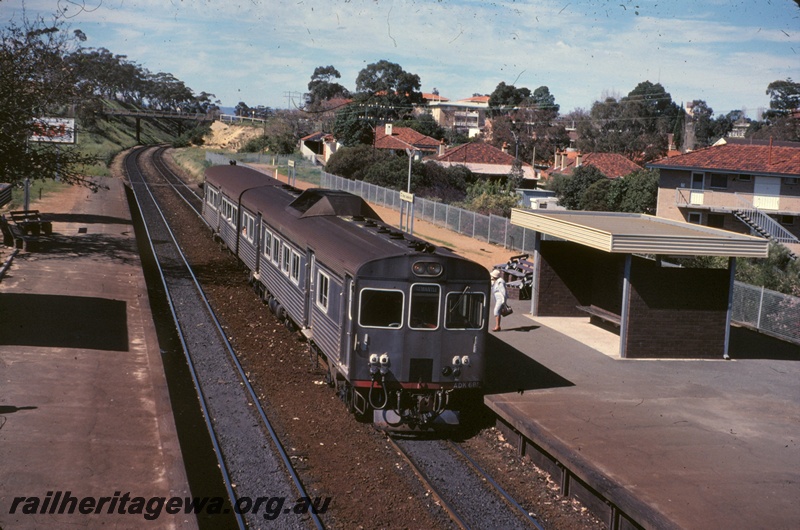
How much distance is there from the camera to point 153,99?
161 meters

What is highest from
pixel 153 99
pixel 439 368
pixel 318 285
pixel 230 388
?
pixel 153 99

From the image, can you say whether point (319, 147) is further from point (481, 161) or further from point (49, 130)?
point (49, 130)

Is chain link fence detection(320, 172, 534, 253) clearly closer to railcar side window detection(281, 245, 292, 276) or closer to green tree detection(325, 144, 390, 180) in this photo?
green tree detection(325, 144, 390, 180)

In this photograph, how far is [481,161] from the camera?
61.2 metres

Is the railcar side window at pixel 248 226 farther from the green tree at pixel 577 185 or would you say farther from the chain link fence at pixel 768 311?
the green tree at pixel 577 185

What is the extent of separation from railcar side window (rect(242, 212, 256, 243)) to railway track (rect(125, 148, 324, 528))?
6.44 ft

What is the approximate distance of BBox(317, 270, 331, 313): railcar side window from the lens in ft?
42.1

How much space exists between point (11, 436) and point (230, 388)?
153 inches

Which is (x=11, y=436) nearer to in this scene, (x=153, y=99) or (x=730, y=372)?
(x=730, y=372)

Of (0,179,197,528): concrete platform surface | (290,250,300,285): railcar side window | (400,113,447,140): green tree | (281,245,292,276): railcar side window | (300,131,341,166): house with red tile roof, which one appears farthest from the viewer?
(400,113,447,140): green tree

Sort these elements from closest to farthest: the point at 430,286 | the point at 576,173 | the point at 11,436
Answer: the point at 11,436
the point at 430,286
the point at 576,173

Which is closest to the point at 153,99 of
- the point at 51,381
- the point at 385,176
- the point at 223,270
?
the point at 385,176

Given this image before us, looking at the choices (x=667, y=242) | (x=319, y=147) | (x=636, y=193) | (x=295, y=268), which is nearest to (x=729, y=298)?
(x=667, y=242)

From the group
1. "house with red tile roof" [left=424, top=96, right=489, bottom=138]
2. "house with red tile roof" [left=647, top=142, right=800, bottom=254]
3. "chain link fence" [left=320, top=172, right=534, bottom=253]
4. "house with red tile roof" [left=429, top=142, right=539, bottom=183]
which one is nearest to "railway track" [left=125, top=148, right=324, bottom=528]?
"chain link fence" [left=320, top=172, right=534, bottom=253]
